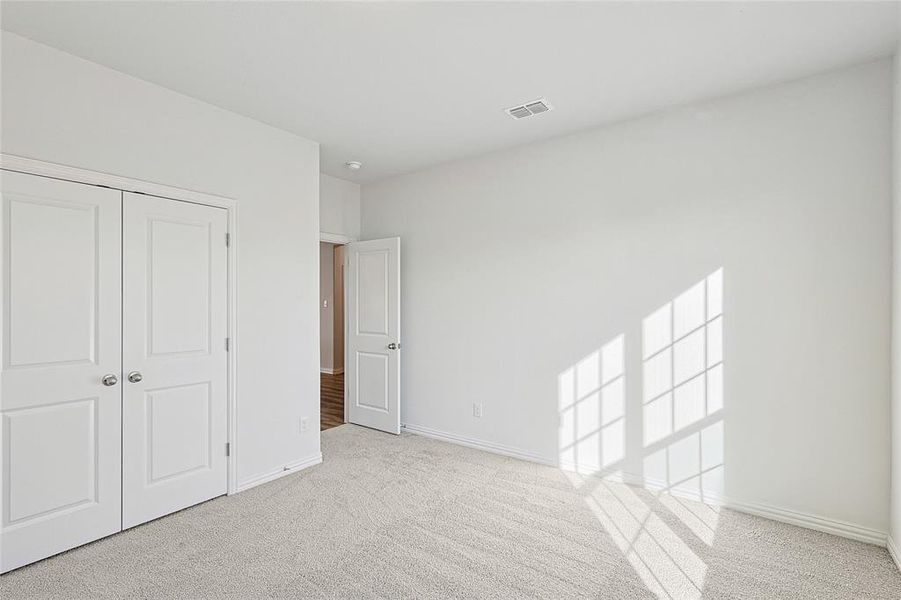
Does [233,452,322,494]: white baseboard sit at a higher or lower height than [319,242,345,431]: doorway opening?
lower

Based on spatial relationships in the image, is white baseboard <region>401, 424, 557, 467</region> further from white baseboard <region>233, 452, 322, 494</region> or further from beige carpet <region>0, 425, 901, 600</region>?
white baseboard <region>233, 452, 322, 494</region>

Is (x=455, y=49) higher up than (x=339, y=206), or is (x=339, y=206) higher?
(x=455, y=49)

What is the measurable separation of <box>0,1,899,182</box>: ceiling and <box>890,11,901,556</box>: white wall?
1.30 ft

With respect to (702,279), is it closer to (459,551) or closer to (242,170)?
(459,551)

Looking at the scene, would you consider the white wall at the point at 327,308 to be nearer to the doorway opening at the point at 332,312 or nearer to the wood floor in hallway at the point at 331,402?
the doorway opening at the point at 332,312

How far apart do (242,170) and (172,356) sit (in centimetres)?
138

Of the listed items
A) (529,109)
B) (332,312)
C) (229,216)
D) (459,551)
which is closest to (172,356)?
(229,216)

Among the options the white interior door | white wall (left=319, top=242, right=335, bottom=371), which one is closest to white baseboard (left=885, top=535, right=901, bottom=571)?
the white interior door

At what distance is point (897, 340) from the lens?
2363 millimetres

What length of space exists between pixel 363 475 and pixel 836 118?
12.6 feet

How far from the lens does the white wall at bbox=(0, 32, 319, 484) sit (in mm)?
2385

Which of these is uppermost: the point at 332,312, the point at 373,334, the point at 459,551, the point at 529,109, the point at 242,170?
the point at 529,109

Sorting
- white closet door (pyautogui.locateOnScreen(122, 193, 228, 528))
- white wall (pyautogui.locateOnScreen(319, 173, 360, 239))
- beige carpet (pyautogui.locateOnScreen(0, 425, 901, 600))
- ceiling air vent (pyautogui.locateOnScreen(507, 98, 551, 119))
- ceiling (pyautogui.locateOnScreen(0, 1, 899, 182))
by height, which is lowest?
beige carpet (pyautogui.locateOnScreen(0, 425, 901, 600))

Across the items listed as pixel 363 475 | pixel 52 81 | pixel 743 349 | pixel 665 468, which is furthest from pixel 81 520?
pixel 743 349
